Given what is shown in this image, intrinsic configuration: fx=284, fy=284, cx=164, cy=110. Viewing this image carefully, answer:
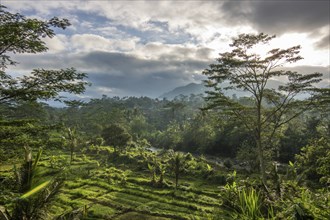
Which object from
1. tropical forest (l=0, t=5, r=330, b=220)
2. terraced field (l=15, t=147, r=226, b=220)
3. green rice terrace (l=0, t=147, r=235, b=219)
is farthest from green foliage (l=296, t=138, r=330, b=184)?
terraced field (l=15, t=147, r=226, b=220)

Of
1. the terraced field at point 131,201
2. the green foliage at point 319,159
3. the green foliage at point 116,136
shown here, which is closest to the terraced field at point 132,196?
the terraced field at point 131,201

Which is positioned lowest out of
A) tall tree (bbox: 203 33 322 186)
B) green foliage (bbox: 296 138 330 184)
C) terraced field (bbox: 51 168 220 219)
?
terraced field (bbox: 51 168 220 219)

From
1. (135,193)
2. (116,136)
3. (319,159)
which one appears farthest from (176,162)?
(116,136)

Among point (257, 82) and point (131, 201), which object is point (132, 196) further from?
point (257, 82)

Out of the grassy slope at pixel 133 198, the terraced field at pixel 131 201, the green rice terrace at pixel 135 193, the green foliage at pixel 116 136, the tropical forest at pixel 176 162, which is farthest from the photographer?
the green foliage at pixel 116 136

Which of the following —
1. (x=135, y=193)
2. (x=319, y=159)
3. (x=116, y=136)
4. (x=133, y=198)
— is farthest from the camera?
(x=116, y=136)

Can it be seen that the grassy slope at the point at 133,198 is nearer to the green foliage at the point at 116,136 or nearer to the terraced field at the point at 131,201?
the terraced field at the point at 131,201

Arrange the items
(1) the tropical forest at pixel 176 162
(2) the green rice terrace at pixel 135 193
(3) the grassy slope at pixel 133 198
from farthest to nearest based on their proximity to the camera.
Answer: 1. (2) the green rice terrace at pixel 135 193
2. (3) the grassy slope at pixel 133 198
3. (1) the tropical forest at pixel 176 162

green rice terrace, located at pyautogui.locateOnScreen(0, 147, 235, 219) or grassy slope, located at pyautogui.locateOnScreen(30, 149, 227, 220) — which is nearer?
grassy slope, located at pyautogui.locateOnScreen(30, 149, 227, 220)

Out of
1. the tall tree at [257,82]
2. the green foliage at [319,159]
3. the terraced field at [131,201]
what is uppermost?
the tall tree at [257,82]

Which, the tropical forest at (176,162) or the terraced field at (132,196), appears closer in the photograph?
the tropical forest at (176,162)

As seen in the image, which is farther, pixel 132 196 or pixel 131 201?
pixel 132 196

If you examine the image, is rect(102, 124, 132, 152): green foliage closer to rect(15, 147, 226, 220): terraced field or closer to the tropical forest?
the tropical forest

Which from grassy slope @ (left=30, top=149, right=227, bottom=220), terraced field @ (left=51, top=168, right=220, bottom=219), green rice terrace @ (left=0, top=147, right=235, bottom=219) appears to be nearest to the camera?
terraced field @ (left=51, top=168, right=220, bottom=219)
